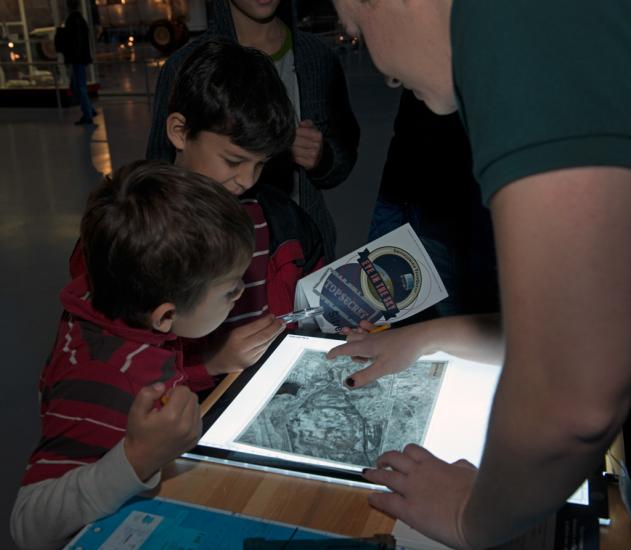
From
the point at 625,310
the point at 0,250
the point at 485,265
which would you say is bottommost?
the point at 0,250

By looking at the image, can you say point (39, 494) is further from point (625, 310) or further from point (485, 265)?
point (485, 265)

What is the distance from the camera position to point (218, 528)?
75 cm

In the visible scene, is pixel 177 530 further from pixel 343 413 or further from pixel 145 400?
pixel 343 413

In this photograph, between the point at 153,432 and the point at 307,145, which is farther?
the point at 307,145

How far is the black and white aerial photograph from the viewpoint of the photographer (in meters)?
0.89

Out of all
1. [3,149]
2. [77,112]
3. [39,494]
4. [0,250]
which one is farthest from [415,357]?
[77,112]

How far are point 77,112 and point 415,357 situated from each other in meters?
8.30

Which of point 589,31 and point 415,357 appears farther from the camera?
point 415,357

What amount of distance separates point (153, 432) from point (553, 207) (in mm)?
565

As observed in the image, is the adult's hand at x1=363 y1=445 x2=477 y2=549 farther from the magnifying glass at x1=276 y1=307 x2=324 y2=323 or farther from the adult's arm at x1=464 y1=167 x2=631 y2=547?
the magnifying glass at x1=276 y1=307 x2=324 y2=323

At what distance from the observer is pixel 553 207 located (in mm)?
436

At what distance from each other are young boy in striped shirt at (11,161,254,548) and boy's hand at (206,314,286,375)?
122 millimetres

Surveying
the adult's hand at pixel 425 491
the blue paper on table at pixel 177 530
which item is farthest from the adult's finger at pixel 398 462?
the blue paper on table at pixel 177 530

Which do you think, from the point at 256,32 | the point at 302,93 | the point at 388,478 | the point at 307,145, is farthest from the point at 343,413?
the point at 256,32
